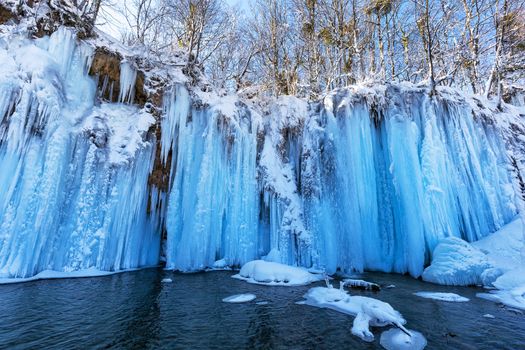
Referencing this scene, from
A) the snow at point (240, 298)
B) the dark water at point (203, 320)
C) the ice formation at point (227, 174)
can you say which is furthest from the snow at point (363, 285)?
the snow at point (240, 298)

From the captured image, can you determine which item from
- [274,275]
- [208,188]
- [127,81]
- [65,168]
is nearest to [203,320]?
[274,275]

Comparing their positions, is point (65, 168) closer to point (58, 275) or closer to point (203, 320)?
point (58, 275)

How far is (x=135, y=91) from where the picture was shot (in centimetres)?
984

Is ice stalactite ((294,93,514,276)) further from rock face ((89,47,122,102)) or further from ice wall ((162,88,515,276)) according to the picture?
rock face ((89,47,122,102))

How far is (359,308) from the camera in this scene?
476 cm

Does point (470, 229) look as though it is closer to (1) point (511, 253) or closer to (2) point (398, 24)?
(1) point (511, 253)

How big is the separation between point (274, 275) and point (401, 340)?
4.24 m

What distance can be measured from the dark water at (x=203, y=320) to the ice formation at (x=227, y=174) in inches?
76.5

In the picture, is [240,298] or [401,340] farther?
[240,298]

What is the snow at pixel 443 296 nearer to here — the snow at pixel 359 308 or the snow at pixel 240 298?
the snow at pixel 359 308

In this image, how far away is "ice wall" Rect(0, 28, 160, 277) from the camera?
6.47m

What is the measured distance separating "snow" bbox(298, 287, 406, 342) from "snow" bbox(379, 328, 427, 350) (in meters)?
0.12

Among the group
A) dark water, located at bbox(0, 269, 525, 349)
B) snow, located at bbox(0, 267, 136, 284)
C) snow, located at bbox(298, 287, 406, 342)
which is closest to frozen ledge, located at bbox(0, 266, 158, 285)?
snow, located at bbox(0, 267, 136, 284)

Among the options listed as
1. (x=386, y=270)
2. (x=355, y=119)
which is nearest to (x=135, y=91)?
(x=355, y=119)
